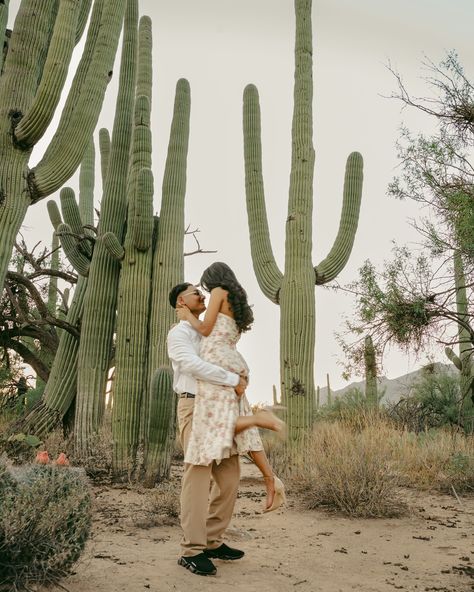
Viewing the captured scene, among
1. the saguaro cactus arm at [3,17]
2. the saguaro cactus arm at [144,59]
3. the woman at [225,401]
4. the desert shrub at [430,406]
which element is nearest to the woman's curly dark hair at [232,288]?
the woman at [225,401]

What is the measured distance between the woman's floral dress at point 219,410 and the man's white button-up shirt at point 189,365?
0.07 metres

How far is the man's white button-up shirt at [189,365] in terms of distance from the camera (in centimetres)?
410

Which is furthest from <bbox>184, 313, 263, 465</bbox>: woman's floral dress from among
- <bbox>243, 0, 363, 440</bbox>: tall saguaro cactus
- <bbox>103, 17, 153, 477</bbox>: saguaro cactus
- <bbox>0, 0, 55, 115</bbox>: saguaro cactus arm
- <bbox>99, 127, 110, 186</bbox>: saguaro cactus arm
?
<bbox>99, 127, 110, 186</bbox>: saguaro cactus arm

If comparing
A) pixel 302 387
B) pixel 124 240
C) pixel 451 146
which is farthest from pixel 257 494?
pixel 451 146

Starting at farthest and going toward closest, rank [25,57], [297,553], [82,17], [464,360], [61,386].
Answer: [464,360] < [61,386] < [82,17] < [25,57] < [297,553]

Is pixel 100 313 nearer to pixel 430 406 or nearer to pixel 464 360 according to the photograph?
pixel 464 360

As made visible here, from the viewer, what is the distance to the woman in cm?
406

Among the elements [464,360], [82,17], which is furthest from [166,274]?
[464,360]

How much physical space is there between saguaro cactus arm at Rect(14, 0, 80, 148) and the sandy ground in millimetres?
4193

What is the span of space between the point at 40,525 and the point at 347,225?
7933mm

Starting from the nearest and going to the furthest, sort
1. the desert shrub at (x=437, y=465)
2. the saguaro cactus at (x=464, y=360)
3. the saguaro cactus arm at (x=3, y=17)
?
the saguaro cactus arm at (x=3, y=17) → the desert shrub at (x=437, y=465) → the saguaro cactus at (x=464, y=360)

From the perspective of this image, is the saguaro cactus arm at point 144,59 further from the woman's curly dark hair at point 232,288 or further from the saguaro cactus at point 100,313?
the woman's curly dark hair at point 232,288

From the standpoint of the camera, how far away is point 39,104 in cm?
709

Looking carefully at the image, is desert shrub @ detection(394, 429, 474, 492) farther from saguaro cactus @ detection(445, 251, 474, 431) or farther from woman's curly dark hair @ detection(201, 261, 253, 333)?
woman's curly dark hair @ detection(201, 261, 253, 333)
